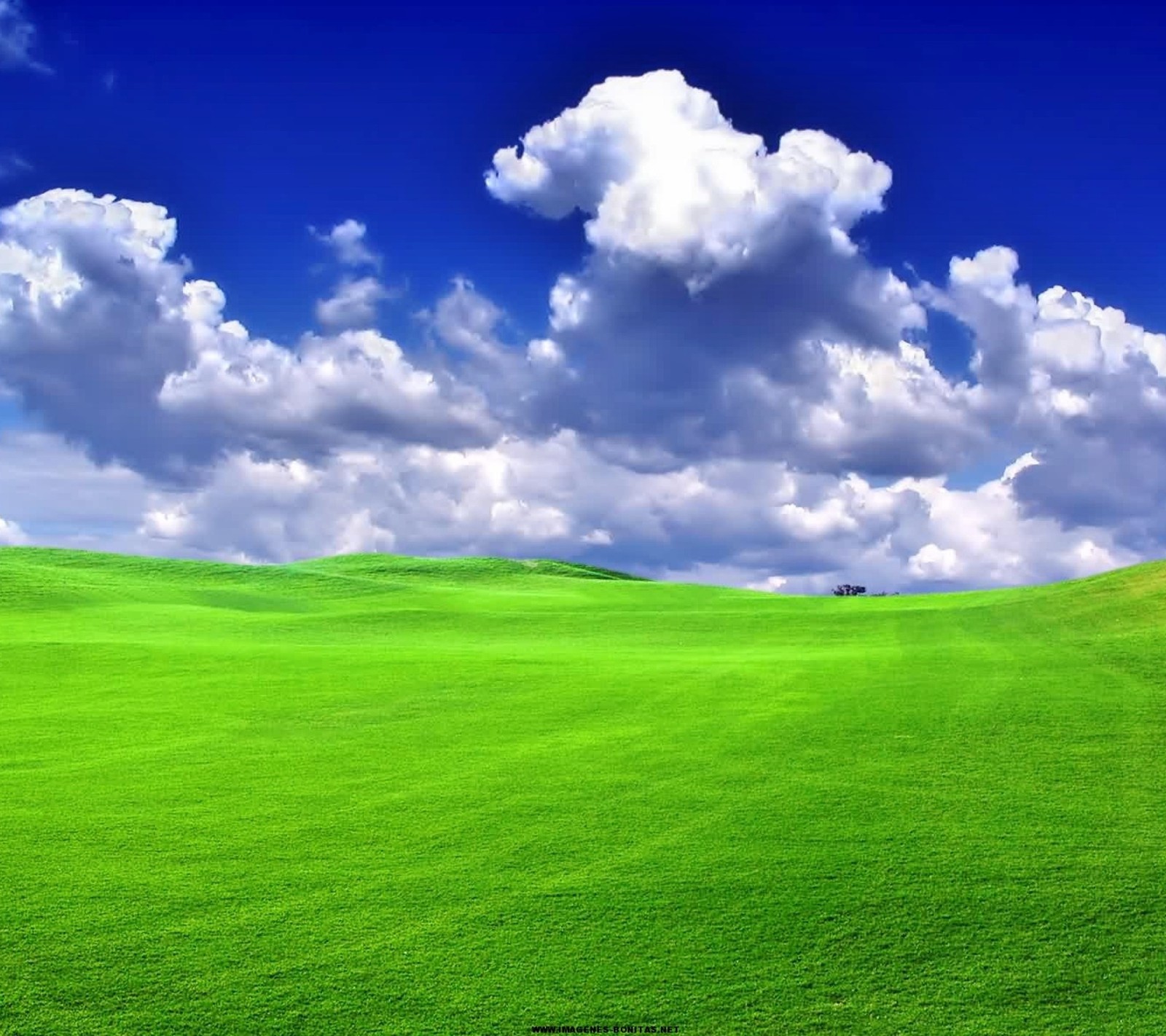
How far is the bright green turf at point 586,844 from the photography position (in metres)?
9.90

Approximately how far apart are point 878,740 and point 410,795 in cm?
826

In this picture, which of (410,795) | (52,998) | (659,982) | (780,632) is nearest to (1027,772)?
(659,982)

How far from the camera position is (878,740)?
17.1 metres

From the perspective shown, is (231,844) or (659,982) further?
(231,844)

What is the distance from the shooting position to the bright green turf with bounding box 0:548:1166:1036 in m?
9.90

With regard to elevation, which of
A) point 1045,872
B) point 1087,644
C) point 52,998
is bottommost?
point 52,998

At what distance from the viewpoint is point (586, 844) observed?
12.8m

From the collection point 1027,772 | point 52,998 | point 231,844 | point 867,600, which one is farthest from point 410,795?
point 867,600

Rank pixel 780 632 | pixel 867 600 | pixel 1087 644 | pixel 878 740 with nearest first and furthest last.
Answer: pixel 878 740
pixel 1087 644
pixel 780 632
pixel 867 600

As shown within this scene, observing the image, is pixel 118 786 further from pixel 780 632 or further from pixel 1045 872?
pixel 780 632

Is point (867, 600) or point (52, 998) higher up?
point (867, 600)

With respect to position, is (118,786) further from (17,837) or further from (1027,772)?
(1027,772)

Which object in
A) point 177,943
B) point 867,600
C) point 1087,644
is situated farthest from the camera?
point 867,600

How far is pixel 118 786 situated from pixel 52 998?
19.3 ft
